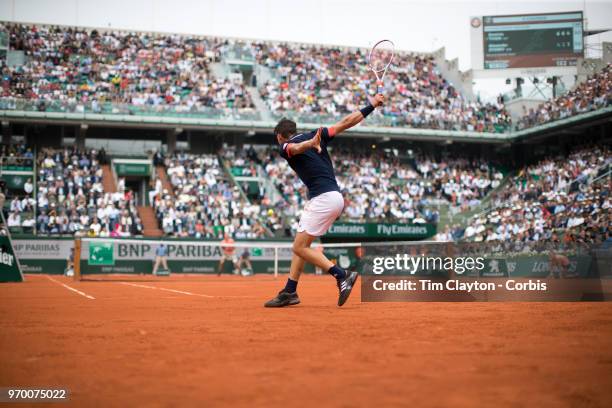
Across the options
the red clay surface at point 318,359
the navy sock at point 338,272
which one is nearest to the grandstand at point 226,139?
the navy sock at point 338,272

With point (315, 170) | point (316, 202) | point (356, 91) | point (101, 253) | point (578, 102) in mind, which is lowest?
point (101, 253)

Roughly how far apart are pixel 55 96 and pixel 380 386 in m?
34.3

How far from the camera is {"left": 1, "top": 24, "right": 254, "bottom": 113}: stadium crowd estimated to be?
113 feet

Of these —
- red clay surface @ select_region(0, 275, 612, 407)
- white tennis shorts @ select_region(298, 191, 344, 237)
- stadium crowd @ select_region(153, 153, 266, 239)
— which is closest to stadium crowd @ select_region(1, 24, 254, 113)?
stadium crowd @ select_region(153, 153, 266, 239)

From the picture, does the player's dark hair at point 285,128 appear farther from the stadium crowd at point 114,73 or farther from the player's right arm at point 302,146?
the stadium crowd at point 114,73

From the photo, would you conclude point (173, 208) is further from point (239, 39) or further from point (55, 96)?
point (239, 39)

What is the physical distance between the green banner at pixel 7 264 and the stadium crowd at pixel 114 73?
1707 centimetres

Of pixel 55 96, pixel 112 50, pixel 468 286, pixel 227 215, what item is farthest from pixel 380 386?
pixel 112 50

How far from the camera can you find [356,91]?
41156 mm

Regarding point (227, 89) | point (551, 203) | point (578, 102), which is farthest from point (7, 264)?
point (578, 102)

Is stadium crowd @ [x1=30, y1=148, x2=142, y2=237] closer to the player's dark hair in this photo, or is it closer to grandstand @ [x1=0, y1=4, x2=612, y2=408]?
grandstand @ [x1=0, y1=4, x2=612, y2=408]

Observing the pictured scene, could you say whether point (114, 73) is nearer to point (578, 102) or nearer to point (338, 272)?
point (578, 102)

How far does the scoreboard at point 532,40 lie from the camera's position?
135 ft

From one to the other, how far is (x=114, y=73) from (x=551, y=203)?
2413 cm
